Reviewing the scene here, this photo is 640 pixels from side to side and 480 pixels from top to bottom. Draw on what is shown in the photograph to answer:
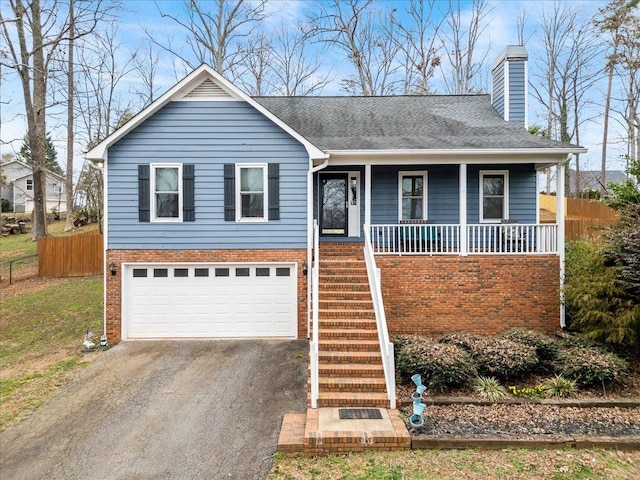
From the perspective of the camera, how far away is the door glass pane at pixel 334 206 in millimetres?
11750

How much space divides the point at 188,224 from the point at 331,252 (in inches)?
148

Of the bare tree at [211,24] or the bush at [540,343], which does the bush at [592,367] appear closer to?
the bush at [540,343]

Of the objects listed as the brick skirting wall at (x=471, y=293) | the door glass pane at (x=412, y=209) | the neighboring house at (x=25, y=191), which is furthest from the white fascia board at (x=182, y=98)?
the neighboring house at (x=25, y=191)

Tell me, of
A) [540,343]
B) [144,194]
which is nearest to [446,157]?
[540,343]

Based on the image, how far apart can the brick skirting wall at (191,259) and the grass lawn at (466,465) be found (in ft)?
16.2

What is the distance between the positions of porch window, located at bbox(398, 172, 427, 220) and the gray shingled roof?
117 cm

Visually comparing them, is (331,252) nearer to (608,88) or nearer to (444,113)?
(444,113)

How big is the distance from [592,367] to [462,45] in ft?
73.3

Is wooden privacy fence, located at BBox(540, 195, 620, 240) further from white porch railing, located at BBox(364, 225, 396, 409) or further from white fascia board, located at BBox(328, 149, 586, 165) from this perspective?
white porch railing, located at BBox(364, 225, 396, 409)

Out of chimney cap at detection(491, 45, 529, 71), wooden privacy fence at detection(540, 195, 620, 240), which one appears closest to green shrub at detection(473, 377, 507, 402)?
chimney cap at detection(491, 45, 529, 71)

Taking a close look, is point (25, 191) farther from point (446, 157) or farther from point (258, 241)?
point (446, 157)

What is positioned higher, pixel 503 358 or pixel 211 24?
pixel 211 24

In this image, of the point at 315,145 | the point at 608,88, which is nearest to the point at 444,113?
the point at 315,145

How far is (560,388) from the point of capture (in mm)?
6902
